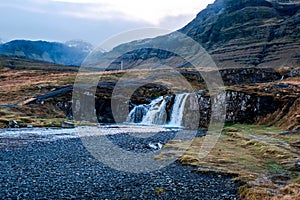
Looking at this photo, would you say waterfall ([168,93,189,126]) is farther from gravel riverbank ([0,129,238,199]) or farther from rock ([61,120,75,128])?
gravel riverbank ([0,129,238,199])

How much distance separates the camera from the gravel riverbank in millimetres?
21844

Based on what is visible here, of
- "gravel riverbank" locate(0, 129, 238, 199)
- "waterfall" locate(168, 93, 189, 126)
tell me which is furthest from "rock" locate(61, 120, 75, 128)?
"gravel riverbank" locate(0, 129, 238, 199)

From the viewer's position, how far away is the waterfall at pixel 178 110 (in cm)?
8912

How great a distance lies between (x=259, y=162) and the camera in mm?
34500

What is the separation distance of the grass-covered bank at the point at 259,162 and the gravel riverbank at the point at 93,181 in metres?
1.57

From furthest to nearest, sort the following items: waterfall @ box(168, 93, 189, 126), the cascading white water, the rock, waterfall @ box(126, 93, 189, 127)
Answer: the cascading white water < waterfall @ box(126, 93, 189, 127) < waterfall @ box(168, 93, 189, 126) < the rock

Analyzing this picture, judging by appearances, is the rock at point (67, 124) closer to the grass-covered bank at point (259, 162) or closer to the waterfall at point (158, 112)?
the waterfall at point (158, 112)

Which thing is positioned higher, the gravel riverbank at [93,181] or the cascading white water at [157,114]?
A: the gravel riverbank at [93,181]

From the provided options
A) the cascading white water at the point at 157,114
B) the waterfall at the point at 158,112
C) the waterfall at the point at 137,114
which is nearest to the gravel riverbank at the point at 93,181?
the waterfall at the point at 158,112

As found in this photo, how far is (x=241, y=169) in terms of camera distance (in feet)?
103

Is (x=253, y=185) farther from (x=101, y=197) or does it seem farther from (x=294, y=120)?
(x=294, y=120)

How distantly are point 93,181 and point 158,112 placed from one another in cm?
6879

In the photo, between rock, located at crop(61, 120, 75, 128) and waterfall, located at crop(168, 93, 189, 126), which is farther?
waterfall, located at crop(168, 93, 189, 126)

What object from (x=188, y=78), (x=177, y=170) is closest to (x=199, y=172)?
(x=177, y=170)
